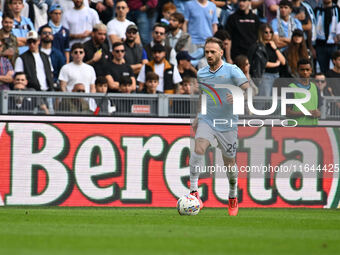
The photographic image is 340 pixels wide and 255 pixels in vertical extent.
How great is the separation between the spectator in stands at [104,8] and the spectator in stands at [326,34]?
5.24 metres

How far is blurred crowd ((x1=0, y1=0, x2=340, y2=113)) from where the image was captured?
1661cm

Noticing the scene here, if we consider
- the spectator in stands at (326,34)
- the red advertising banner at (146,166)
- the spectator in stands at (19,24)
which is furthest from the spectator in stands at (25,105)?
the spectator in stands at (326,34)

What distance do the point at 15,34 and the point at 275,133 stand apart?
5.88 meters

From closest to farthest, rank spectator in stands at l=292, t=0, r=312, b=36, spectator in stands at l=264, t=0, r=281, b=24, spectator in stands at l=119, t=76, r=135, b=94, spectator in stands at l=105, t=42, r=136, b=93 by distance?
spectator in stands at l=119, t=76, r=135, b=94 → spectator in stands at l=105, t=42, r=136, b=93 → spectator in stands at l=292, t=0, r=312, b=36 → spectator in stands at l=264, t=0, r=281, b=24

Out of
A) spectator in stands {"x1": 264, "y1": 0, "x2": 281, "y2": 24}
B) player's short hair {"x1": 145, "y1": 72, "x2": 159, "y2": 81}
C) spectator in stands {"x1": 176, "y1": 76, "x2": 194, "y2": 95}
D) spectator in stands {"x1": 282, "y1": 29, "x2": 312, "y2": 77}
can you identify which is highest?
spectator in stands {"x1": 264, "y1": 0, "x2": 281, "y2": 24}

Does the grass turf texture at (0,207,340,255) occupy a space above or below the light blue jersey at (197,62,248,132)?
below

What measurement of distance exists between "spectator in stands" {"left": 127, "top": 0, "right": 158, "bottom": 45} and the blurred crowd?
0.02 metres

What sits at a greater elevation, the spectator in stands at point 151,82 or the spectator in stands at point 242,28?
the spectator in stands at point 242,28

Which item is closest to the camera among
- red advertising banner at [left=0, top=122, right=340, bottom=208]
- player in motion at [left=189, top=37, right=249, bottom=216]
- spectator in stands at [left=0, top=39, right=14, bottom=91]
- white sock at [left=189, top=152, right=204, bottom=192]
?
player in motion at [left=189, top=37, right=249, bottom=216]

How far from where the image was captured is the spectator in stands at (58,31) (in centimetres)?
1783

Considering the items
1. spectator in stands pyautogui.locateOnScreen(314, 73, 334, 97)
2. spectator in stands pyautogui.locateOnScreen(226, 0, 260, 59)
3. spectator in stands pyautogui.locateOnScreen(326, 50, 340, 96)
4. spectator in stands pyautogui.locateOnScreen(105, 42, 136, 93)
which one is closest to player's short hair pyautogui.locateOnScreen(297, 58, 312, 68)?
spectator in stands pyautogui.locateOnScreen(314, 73, 334, 97)

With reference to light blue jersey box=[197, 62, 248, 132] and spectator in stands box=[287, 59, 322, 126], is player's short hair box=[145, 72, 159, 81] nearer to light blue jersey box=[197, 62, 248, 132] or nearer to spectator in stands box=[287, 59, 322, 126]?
spectator in stands box=[287, 59, 322, 126]

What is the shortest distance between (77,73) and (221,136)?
4.86 m

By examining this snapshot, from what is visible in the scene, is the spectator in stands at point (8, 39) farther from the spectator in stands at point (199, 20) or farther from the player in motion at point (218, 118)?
the player in motion at point (218, 118)
